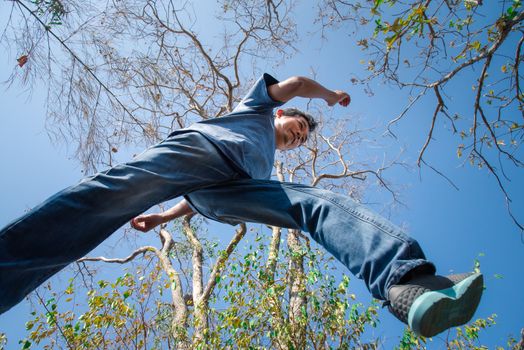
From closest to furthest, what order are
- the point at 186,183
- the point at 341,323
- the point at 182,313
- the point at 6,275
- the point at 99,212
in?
the point at 6,275
the point at 99,212
the point at 186,183
the point at 341,323
the point at 182,313

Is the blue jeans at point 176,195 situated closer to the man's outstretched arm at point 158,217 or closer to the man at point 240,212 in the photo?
the man at point 240,212

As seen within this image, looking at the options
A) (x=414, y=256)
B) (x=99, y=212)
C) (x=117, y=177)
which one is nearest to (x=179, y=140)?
(x=117, y=177)

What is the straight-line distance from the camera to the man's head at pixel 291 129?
7.09ft

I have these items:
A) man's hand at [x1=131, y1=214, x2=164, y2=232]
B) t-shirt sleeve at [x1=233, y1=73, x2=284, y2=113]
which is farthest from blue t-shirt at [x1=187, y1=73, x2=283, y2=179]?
man's hand at [x1=131, y1=214, x2=164, y2=232]

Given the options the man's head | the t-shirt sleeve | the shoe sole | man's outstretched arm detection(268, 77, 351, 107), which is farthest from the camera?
the man's head

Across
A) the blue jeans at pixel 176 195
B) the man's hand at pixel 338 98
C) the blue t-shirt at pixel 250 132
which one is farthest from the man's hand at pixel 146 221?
the man's hand at pixel 338 98

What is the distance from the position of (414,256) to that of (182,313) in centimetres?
467

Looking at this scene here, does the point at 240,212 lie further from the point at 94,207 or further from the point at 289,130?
the point at 289,130

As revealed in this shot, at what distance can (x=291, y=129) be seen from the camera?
2166mm

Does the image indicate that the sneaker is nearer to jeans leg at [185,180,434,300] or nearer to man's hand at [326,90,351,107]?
jeans leg at [185,180,434,300]

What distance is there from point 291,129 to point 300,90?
0.44 meters

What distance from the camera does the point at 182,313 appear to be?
4.95m

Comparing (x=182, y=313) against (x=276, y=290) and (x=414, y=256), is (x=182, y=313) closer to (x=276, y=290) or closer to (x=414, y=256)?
(x=276, y=290)

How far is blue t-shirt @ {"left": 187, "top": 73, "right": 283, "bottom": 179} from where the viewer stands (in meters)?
1.61
